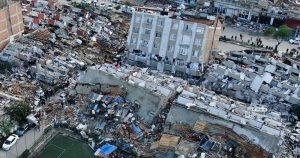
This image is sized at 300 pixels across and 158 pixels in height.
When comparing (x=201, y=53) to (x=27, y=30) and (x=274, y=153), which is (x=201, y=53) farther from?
(x=27, y=30)

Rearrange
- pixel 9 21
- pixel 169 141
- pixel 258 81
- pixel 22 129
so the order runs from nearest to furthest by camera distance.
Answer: pixel 169 141 < pixel 22 129 < pixel 258 81 < pixel 9 21

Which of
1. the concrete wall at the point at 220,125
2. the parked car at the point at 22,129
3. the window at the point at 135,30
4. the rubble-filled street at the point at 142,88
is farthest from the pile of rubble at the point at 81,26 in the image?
the concrete wall at the point at 220,125

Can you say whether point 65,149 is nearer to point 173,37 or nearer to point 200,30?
point 173,37

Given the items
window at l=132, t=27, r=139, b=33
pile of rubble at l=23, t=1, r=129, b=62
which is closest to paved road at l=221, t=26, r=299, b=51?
window at l=132, t=27, r=139, b=33

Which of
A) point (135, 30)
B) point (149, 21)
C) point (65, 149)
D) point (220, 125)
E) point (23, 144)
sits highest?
point (149, 21)

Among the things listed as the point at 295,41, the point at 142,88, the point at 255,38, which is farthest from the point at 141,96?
the point at 295,41

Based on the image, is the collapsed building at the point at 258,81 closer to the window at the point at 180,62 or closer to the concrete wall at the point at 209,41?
the concrete wall at the point at 209,41

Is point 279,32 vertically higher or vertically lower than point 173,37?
lower
